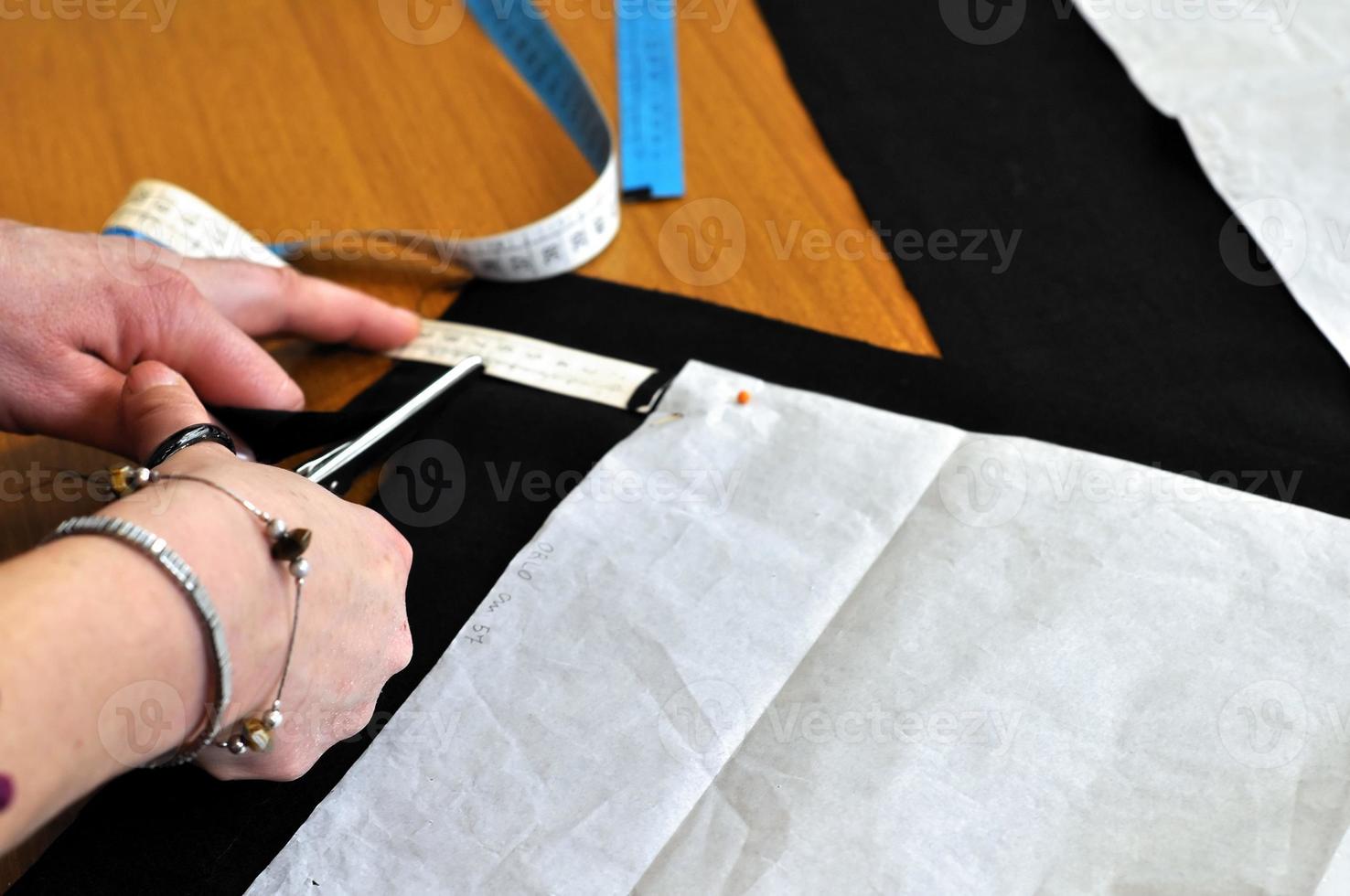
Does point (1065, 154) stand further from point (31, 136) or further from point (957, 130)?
point (31, 136)

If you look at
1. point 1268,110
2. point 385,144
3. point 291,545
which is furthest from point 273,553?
point 1268,110

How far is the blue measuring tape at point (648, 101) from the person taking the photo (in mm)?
1014

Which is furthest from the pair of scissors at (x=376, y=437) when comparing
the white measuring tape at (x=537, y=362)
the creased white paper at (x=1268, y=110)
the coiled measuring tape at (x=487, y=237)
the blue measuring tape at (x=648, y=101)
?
the creased white paper at (x=1268, y=110)

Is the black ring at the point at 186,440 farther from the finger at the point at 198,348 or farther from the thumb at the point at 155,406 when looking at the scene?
the finger at the point at 198,348

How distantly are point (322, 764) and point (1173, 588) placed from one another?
1.63 ft

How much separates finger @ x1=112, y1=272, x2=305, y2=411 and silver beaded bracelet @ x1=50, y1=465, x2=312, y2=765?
9.3 inches

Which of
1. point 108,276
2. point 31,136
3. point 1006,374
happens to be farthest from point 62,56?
point 1006,374

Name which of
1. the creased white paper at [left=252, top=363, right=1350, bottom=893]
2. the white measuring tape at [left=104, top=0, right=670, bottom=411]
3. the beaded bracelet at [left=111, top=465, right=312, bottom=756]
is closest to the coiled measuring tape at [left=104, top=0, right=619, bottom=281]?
the white measuring tape at [left=104, top=0, right=670, bottom=411]

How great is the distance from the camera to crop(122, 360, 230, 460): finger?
64 cm

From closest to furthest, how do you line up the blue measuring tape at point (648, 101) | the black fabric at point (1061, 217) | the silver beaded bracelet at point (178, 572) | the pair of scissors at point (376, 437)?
1. the silver beaded bracelet at point (178, 572)
2. the pair of scissors at point (376, 437)
3. the black fabric at point (1061, 217)
4. the blue measuring tape at point (648, 101)

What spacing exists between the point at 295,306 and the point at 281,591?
0.40m

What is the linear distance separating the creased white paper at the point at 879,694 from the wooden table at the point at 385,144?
206mm

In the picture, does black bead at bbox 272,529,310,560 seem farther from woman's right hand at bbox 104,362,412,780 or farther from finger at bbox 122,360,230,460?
finger at bbox 122,360,230,460

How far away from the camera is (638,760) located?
59cm
